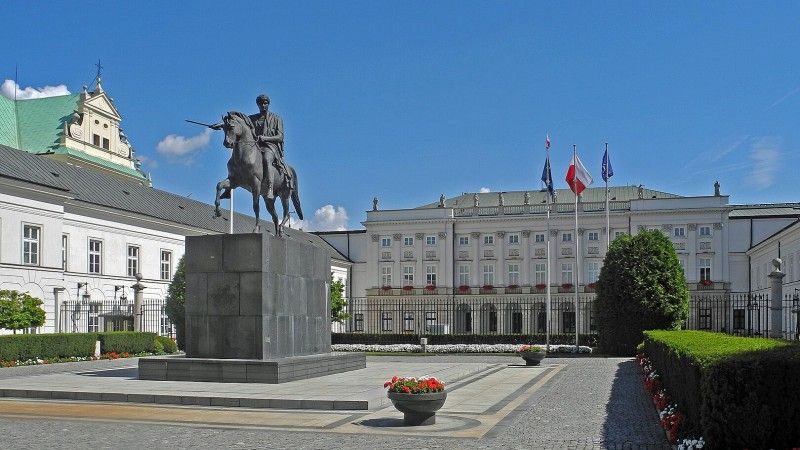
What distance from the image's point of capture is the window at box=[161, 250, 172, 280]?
61.4 m

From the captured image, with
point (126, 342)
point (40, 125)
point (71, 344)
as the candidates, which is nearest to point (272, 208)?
point (71, 344)

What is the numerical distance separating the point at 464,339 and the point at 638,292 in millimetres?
14222

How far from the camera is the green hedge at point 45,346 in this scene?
33.4 metres

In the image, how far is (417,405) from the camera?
46.5 feet

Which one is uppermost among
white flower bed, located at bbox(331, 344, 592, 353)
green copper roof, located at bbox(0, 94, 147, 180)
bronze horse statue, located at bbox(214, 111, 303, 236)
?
green copper roof, located at bbox(0, 94, 147, 180)

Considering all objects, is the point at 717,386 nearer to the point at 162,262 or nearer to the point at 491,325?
the point at 162,262

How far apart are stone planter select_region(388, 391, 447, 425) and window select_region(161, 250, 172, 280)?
164 feet

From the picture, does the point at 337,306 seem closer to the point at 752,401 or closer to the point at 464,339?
the point at 464,339

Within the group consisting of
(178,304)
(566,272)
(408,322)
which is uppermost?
(566,272)

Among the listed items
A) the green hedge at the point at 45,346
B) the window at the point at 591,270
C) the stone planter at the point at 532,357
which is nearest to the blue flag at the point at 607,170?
the stone planter at the point at 532,357

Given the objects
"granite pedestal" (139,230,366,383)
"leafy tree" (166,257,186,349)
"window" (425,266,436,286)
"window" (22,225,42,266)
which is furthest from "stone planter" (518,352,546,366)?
"window" (425,266,436,286)

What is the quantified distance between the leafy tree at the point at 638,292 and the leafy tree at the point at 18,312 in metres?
25.4

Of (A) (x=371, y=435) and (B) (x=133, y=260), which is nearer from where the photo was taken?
(A) (x=371, y=435)

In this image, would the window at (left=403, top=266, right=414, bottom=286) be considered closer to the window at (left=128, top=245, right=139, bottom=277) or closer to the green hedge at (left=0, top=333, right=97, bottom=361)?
the window at (left=128, top=245, right=139, bottom=277)
